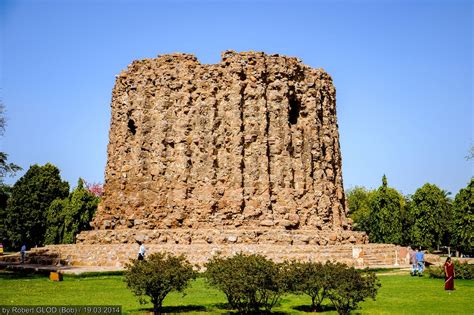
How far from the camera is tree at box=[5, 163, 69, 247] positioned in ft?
146

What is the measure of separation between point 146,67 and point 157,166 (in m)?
5.37

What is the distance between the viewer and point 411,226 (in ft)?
137

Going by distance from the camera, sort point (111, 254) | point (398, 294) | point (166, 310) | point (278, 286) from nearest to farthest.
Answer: point (278, 286) < point (166, 310) < point (398, 294) < point (111, 254)

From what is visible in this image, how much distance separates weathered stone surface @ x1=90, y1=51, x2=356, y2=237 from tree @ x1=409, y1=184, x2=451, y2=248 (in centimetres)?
1372

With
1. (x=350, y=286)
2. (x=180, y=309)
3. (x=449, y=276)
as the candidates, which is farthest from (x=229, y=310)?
(x=449, y=276)

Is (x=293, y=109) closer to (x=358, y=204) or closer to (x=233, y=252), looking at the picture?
(x=233, y=252)

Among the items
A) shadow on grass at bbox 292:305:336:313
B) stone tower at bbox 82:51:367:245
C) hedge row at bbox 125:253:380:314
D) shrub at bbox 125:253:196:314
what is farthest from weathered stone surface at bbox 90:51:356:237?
shrub at bbox 125:253:196:314

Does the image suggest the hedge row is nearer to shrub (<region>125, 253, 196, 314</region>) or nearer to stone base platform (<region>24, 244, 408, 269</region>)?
shrub (<region>125, 253, 196, 314</region>)

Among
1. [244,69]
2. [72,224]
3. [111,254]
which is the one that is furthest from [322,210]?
[72,224]

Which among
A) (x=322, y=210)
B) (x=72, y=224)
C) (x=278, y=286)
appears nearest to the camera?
(x=278, y=286)

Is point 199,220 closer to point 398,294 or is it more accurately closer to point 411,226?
point 398,294

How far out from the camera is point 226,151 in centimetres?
2611

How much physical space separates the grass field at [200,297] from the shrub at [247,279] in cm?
99

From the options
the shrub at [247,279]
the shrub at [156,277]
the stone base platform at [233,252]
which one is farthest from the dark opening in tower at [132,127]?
the shrub at [247,279]
